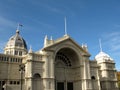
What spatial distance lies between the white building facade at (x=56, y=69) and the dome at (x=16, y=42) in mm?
3394

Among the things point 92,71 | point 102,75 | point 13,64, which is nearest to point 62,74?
point 92,71

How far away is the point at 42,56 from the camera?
5009cm

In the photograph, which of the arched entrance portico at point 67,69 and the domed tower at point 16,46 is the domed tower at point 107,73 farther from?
the domed tower at point 16,46

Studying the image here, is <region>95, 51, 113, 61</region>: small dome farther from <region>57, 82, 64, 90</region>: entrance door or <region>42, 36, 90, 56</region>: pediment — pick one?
<region>57, 82, 64, 90</region>: entrance door

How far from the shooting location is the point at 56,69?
5628 cm

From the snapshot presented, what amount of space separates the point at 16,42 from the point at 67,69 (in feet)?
91.5

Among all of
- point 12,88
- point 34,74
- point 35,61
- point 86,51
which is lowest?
point 12,88

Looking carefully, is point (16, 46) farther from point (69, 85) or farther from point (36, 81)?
point (36, 81)

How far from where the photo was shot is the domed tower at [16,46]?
72.0 metres

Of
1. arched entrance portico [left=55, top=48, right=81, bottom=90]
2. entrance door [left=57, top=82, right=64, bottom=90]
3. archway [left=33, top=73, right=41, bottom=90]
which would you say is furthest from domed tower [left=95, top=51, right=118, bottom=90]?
archway [left=33, top=73, right=41, bottom=90]

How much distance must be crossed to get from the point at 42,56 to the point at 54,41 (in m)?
6.34

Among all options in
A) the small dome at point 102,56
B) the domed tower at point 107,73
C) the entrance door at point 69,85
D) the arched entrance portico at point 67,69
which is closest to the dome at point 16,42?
the arched entrance portico at point 67,69

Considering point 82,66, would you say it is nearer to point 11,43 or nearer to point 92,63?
point 92,63

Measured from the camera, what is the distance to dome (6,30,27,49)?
7356 centimetres
